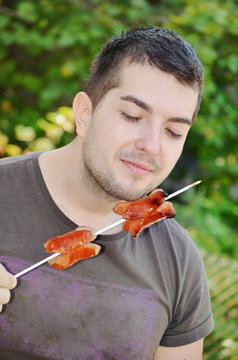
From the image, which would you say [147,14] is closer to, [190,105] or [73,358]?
[190,105]

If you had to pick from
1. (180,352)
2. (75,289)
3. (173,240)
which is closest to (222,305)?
(180,352)

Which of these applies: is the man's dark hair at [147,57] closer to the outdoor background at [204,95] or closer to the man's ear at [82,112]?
the man's ear at [82,112]

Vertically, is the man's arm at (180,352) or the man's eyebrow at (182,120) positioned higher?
the man's eyebrow at (182,120)

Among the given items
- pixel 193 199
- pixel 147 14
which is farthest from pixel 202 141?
pixel 147 14

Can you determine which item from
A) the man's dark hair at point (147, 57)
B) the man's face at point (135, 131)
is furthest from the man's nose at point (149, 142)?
the man's dark hair at point (147, 57)

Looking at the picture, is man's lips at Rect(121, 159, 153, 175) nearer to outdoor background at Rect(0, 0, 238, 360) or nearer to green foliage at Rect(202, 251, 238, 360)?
green foliage at Rect(202, 251, 238, 360)

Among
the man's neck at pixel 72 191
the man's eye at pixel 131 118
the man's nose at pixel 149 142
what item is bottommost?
the man's neck at pixel 72 191

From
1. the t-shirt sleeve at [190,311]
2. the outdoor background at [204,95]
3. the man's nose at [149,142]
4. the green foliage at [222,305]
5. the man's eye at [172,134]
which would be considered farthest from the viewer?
the outdoor background at [204,95]
